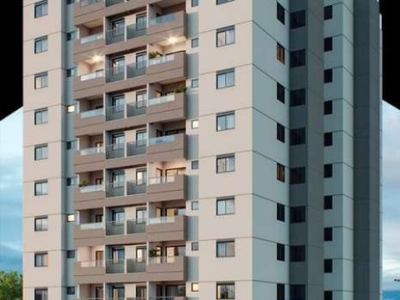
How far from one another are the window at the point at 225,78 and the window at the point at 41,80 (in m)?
14.1

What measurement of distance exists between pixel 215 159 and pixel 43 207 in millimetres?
14011

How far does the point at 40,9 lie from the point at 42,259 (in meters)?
18.1

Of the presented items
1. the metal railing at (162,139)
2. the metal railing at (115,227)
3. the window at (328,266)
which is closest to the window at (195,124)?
the metal railing at (162,139)

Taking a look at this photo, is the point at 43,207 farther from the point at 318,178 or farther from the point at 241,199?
the point at 318,178

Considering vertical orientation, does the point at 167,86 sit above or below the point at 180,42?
below

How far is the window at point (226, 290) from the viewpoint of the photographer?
121 feet

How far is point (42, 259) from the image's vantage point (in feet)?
146

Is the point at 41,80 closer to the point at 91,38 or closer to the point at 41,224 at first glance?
the point at 91,38

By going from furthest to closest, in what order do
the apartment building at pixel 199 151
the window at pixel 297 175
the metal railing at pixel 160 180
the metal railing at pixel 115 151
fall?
the metal railing at pixel 115 151
the window at pixel 297 175
the metal railing at pixel 160 180
the apartment building at pixel 199 151

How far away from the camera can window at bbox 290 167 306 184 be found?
4150cm

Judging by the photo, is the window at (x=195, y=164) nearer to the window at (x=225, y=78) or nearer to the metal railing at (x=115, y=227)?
the window at (x=225, y=78)

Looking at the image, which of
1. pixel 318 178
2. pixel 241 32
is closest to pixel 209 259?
pixel 318 178

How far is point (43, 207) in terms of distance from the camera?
44.8m

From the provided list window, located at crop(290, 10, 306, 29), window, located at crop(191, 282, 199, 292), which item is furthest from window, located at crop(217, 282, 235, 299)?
window, located at crop(290, 10, 306, 29)
